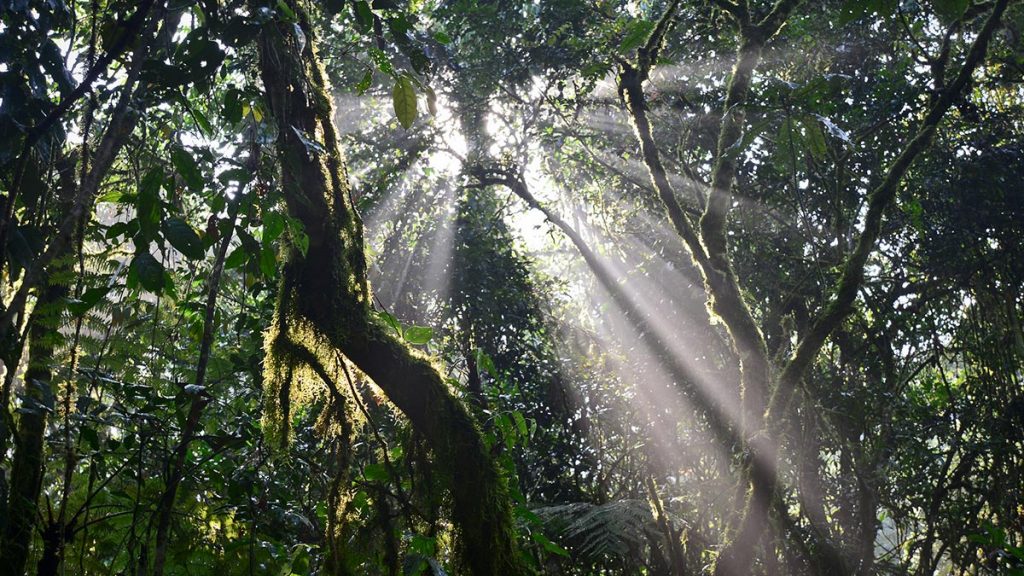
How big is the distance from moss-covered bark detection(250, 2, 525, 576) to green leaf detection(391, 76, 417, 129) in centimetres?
23

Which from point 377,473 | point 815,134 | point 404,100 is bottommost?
point 377,473

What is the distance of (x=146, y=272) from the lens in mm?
1640

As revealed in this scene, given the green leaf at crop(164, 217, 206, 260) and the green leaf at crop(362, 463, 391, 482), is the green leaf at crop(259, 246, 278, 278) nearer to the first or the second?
the green leaf at crop(164, 217, 206, 260)

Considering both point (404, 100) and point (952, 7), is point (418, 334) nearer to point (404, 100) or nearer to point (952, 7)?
point (404, 100)

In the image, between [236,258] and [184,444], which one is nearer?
[236,258]

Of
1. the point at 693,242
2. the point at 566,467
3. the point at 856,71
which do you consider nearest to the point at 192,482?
the point at 693,242

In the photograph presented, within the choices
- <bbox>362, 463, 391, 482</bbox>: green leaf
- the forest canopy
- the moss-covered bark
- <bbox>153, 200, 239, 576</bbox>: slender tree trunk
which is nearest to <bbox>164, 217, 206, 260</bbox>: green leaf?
the forest canopy

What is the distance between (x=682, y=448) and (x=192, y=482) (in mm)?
4553

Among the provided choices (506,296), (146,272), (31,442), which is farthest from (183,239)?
(506,296)

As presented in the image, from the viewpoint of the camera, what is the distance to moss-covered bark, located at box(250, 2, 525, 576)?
6.04ft

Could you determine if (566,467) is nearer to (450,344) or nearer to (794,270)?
(450,344)

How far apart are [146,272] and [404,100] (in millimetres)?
759

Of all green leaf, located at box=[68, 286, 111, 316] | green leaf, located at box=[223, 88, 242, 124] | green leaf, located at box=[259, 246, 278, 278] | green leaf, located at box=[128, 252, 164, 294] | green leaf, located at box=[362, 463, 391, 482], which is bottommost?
green leaf, located at box=[362, 463, 391, 482]

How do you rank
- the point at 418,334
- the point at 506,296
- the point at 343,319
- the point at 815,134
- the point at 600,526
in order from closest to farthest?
the point at 343,319 → the point at 418,334 → the point at 815,134 → the point at 600,526 → the point at 506,296
